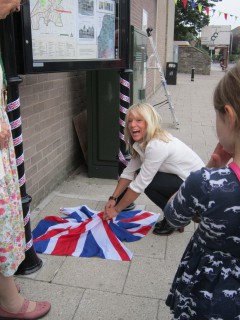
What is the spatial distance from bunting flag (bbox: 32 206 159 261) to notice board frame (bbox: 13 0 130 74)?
4.37ft

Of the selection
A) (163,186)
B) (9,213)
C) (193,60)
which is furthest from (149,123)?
(193,60)

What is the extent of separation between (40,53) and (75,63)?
414 millimetres

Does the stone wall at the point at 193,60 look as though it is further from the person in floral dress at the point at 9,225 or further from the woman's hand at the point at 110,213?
the person in floral dress at the point at 9,225

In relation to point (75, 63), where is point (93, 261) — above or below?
below

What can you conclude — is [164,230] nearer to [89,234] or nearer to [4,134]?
[89,234]

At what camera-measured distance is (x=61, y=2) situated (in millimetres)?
2910

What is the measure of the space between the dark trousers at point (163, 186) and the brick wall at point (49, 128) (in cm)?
127

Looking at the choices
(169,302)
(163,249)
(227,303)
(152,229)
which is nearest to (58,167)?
(152,229)

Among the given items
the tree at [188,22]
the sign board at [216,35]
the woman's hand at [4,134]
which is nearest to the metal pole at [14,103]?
the woman's hand at [4,134]

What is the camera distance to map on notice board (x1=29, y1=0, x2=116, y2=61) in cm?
266

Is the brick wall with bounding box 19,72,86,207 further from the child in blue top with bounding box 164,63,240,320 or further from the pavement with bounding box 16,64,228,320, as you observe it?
the child in blue top with bounding box 164,63,240,320

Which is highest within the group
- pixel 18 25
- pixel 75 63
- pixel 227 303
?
pixel 18 25

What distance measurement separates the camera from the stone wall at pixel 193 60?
27.9 m

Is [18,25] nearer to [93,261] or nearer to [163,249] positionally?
[93,261]
